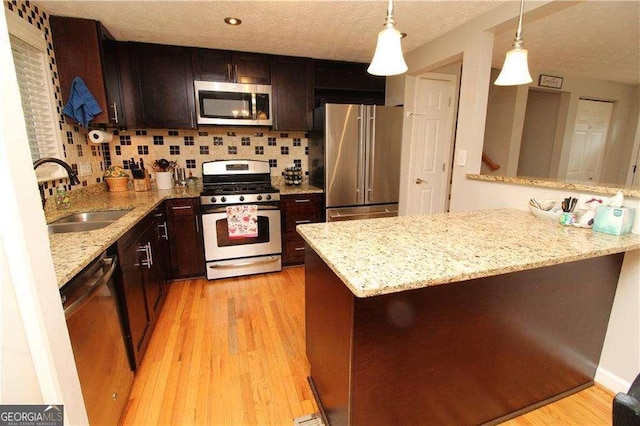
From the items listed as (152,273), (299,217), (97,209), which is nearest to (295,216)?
(299,217)

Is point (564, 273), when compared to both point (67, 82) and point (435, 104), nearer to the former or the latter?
point (435, 104)

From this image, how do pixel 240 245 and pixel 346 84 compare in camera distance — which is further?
pixel 346 84

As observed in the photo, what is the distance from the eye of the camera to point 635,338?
1.42 metres

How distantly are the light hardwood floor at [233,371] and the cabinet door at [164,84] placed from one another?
1.68 metres

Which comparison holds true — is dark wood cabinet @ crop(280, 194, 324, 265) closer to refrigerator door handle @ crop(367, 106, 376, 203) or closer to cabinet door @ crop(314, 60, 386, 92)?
refrigerator door handle @ crop(367, 106, 376, 203)

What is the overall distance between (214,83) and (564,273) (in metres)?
3.03

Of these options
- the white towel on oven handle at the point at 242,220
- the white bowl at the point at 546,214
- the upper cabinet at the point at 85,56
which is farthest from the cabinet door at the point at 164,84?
the white bowl at the point at 546,214

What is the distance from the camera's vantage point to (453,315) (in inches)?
43.3

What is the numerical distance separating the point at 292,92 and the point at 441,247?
8.26 feet

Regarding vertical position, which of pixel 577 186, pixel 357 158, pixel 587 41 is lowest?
pixel 577 186

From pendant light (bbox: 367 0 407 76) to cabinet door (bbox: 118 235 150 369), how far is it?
5.05ft

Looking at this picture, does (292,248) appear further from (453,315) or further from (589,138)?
(589,138)

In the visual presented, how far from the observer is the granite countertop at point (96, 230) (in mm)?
1054

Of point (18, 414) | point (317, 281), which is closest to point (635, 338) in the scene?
point (317, 281)
